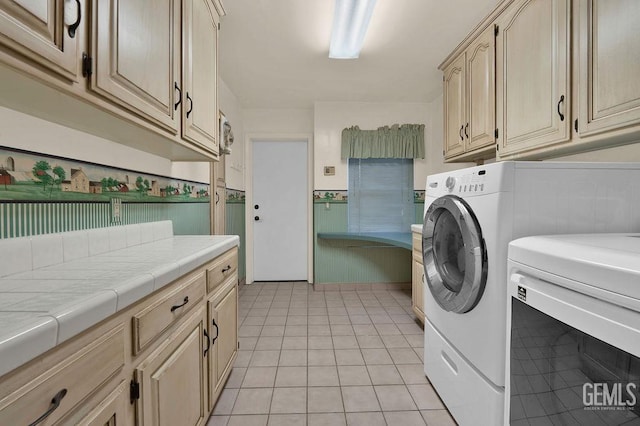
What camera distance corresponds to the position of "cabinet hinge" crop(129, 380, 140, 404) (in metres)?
0.76

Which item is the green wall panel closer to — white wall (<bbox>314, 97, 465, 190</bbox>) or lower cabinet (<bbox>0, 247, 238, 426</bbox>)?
white wall (<bbox>314, 97, 465, 190</bbox>)

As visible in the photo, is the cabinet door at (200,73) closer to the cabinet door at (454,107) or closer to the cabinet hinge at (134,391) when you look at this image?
the cabinet hinge at (134,391)

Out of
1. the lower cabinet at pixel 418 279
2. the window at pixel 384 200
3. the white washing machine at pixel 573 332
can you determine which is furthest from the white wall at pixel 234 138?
the white washing machine at pixel 573 332

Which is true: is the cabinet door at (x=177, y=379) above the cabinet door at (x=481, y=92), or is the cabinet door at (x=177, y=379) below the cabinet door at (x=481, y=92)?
below

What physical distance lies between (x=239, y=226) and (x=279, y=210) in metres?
0.59

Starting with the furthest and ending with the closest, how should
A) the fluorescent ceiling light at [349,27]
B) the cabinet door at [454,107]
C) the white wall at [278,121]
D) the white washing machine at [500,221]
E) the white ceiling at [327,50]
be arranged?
1. the white wall at [278,121]
2. the cabinet door at [454,107]
3. the white ceiling at [327,50]
4. the fluorescent ceiling light at [349,27]
5. the white washing machine at [500,221]

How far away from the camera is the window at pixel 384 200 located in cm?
370

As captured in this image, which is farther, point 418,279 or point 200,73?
point 418,279

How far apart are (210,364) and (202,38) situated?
1678 mm

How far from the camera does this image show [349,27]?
2006 millimetres

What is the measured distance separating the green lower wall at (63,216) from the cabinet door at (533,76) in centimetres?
220

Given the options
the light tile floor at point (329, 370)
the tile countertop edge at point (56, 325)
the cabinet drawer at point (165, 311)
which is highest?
the tile countertop edge at point (56, 325)

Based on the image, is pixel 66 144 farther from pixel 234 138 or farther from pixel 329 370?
pixel 234 138

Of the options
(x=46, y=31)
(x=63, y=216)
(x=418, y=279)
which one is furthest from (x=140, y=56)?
(x=418, y=279)
